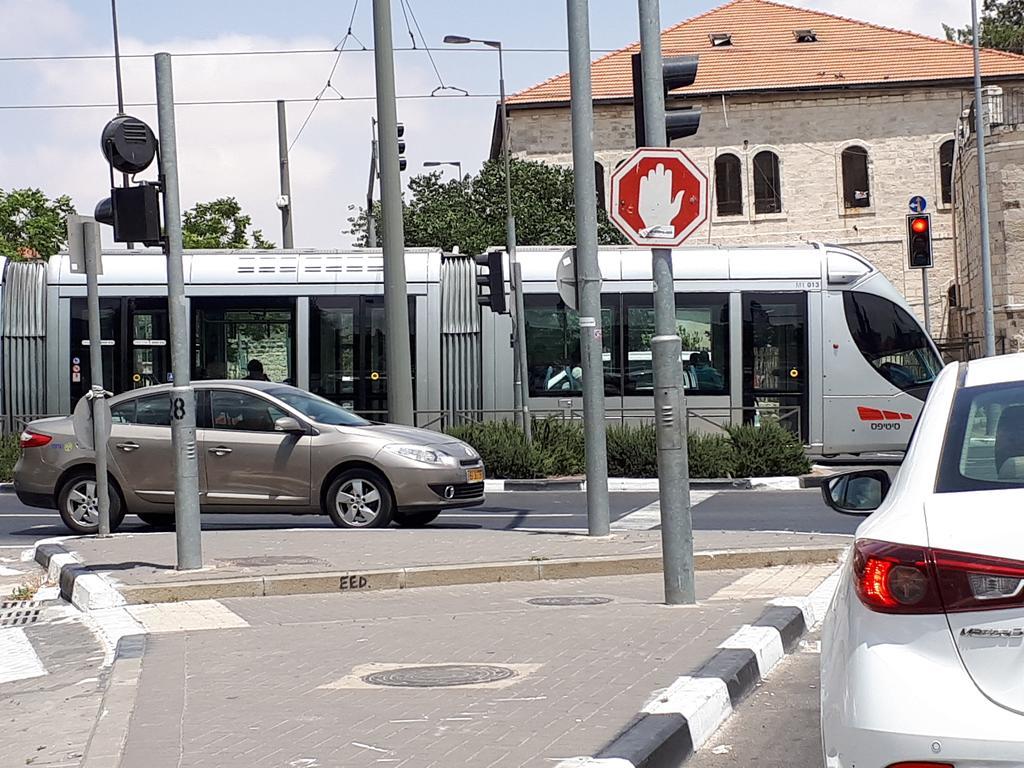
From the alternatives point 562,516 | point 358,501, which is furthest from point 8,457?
point 562,516

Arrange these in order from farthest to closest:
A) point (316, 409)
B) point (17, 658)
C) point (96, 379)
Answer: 1. point (316, 409)
2. point (96, 379)
3. point (17, 658)

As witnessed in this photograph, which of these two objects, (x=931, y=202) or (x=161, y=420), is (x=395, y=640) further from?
(x=931, y=202)

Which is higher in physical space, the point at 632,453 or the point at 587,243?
the point at 587,243

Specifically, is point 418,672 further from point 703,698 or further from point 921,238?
point 921,238

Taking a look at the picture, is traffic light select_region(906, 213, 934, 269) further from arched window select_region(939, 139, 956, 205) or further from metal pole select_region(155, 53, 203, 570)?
arched window select_region(939, 139, 956, 205)

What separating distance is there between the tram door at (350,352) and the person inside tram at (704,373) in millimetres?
4529

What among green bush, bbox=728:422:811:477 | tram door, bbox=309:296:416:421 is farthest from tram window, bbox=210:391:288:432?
green bush, bbox=728:422:811:477

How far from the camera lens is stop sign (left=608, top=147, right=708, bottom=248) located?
9344 millimetres

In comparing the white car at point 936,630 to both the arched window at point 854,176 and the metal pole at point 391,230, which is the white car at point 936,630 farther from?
the arched window at point 854,176

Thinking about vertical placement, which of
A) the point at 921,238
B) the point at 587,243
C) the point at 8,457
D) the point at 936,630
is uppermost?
the point at 921,238

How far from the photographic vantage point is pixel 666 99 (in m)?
10.1

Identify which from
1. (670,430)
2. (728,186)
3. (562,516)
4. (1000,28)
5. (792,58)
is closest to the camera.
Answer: (670,430)

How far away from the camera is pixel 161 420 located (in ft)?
53.0

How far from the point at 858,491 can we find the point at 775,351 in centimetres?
1935
